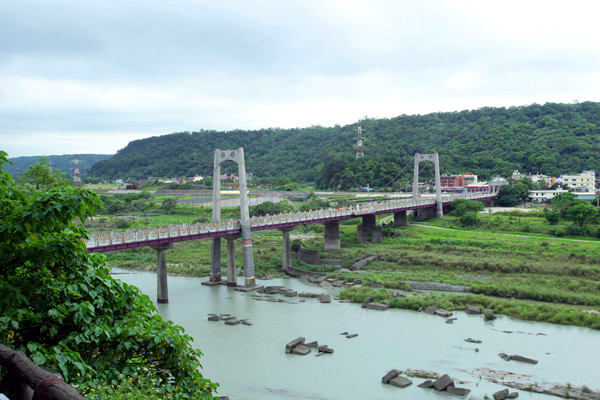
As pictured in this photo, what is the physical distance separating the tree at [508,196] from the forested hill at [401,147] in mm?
17580

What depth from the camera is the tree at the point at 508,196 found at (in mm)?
59312

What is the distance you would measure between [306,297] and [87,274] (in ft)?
72.9

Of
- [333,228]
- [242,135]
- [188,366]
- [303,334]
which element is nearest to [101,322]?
[188,366]

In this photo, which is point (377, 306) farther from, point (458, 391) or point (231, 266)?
point (458, 391)

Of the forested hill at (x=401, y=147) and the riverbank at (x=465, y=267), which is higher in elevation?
the forested hill at (x=401, y=147)

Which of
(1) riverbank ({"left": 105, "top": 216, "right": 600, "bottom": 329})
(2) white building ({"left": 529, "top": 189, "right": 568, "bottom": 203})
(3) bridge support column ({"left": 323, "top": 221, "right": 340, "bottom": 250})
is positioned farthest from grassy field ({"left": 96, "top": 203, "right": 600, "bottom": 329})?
(2) white building ({"left": 529, "top": 189, "right": 568, "bottom": 203})

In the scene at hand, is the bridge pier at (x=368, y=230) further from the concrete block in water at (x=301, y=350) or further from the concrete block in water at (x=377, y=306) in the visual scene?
the concrete block in water at (x=301, y=350)

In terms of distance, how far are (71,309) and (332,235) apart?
3536cm

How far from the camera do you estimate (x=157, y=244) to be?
25891 mm

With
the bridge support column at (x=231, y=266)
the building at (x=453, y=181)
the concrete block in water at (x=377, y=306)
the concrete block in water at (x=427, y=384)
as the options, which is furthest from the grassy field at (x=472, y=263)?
the building at (x=453, y=181)

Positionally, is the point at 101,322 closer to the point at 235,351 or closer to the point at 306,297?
the point at 235,351

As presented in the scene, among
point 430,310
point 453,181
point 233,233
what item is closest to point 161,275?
point 233,233

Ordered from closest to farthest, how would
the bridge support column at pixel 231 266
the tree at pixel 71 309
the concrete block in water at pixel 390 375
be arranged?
the tree at pixel 71 309 → the concrete block in water at pixel 390 375 → the bridge support column at pixel 231 266

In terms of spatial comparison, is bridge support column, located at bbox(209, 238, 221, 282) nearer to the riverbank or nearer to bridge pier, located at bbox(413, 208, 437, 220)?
the riverbank
